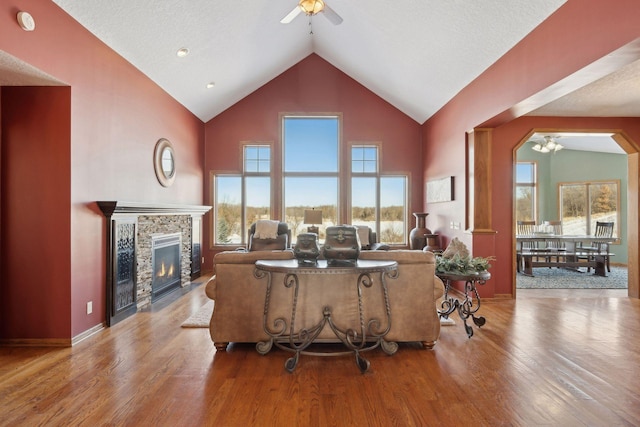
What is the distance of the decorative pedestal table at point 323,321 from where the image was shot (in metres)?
2.84

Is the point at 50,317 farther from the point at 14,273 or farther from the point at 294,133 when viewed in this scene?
the point at 294,133

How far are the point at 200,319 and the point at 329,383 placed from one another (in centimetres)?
216

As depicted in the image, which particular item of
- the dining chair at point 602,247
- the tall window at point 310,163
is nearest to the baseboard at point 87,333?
the tall window at point 310,163

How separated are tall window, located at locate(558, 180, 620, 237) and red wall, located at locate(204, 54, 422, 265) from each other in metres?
4.82

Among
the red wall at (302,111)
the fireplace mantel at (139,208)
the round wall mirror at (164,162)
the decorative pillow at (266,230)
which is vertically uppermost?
the red wall at (302,111)

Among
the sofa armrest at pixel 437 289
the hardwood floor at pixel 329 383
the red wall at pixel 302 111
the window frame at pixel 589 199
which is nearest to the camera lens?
the hardwood floor at pixel 329 383

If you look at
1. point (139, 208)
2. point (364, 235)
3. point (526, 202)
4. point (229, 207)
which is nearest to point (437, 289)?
point (364, 235)

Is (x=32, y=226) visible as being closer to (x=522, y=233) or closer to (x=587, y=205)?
(x=522, y=233)

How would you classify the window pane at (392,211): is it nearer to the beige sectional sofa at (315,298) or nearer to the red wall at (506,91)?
the red wall at (506,91)

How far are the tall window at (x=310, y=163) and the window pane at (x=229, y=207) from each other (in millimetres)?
1053

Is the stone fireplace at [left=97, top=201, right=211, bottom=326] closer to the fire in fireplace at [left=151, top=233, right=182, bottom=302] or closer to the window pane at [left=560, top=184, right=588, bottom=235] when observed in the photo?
the fire in fireplace at [left=151, top=233, right=182, bottom=302]

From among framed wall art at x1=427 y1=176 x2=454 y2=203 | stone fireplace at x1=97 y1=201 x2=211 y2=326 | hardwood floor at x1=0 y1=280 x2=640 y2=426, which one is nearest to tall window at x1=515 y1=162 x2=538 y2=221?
framed wall art at x1=427 y1=176 x2=454 y2=203

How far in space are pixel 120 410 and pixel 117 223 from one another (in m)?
2.42

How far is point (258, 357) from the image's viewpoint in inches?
125
